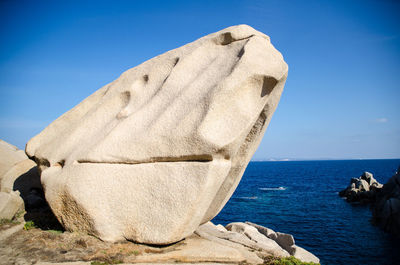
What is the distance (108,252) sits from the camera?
623cm

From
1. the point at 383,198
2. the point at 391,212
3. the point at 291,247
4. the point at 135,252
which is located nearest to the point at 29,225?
the point at 135,252

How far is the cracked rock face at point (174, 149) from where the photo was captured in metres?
6.43

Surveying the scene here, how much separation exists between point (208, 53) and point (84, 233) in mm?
6039

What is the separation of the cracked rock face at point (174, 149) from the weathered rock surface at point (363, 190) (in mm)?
37962

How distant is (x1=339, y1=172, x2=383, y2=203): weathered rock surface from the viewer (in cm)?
3834

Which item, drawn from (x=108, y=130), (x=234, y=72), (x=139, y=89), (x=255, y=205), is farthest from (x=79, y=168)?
(x=255, y=205)

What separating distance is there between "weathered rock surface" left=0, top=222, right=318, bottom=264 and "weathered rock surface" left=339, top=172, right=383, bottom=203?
38041 millimetres

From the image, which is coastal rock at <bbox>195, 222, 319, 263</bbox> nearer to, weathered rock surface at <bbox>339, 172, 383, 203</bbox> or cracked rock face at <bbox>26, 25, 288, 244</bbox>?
cracked rock face at <bbox>26, 25, 288, 244</bbox>

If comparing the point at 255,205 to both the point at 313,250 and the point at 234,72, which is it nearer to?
the point at 313,250

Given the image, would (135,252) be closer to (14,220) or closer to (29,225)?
(29,225)

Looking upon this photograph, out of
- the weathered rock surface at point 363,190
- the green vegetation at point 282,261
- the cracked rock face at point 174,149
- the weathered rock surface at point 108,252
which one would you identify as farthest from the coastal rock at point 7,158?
the weathered rock surface at point 363,190

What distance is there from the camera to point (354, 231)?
24.8 metres

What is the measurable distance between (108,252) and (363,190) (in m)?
43.1

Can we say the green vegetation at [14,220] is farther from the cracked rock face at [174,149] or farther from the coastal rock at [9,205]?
the cracked rock face at [174,149]
